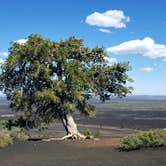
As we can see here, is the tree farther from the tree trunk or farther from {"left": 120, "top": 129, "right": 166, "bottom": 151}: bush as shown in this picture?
{"left": 120, "top": 129, "right": 166, "bottom": 151}: bush

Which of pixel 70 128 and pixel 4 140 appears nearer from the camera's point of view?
pixel 4 140

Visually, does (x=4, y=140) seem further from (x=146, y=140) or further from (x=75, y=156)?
(x=146, y=140)

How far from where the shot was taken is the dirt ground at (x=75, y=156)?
20438mm

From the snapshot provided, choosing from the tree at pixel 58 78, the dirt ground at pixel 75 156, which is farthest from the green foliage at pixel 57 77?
the dirt ground at pixel 75 156

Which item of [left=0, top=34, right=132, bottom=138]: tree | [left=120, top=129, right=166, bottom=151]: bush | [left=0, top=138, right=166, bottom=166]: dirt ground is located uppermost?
[left=0, top=34, right=132, bottom=138]: tree

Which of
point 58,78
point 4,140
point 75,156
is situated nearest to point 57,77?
point 58,78

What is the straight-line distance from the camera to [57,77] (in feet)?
111

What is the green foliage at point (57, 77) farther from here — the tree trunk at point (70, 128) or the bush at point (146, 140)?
the bush at point (146, 140)

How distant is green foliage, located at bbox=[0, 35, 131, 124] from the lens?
33.1m

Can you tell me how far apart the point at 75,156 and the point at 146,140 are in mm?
3700

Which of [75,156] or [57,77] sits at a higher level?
[57,77]

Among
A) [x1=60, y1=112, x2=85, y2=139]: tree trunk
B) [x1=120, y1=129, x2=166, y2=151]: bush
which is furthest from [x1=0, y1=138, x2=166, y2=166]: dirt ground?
Result: [x1=60, y1=112, x2=85, y2=139]: tree trunk

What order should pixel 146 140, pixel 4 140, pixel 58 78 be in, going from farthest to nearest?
1. pixel 58 78
2. pixel 4 140
3. pixel 146 140

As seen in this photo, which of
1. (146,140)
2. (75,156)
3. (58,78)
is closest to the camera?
(75,156)
